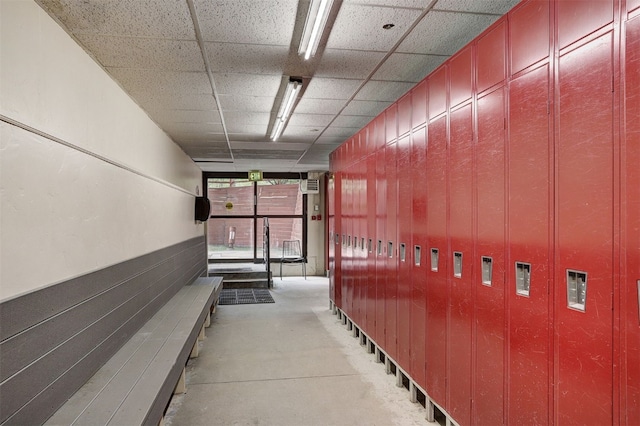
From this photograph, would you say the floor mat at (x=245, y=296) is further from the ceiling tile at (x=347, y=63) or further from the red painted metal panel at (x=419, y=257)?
the ceiling tile at (x=347, y=63)

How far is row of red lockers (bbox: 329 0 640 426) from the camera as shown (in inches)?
56.6

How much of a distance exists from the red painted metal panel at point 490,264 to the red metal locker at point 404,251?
3.25 feet

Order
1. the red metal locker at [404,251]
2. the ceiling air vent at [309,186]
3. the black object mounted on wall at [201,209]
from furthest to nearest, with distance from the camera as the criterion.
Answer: the ceiling air vent at [309,186] → the black object mounted on wall at [201,209] → the red metal locker at [404,251]

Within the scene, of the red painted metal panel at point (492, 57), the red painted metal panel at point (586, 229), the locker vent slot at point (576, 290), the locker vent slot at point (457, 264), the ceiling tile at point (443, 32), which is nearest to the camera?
the red painted metal panel at point (586, 229)

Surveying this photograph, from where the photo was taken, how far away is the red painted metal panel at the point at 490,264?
2109mm

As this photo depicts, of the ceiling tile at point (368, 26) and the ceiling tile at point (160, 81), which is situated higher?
the ceiling tile at point (368, 26)

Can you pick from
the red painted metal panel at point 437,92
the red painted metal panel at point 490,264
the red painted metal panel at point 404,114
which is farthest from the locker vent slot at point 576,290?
the red painted metal panel at point 404,114

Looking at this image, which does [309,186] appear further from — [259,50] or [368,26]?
[368,26]

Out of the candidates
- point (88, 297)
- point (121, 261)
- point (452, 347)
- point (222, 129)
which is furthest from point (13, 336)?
point (222, 129)

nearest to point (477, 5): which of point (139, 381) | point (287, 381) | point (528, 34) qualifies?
point (528, 34)

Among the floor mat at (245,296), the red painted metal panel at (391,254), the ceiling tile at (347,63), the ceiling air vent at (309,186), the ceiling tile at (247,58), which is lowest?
the floor mat at (245,296)

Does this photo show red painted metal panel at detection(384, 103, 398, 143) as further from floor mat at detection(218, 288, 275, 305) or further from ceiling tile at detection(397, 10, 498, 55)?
floor mat at detection(218, 288, 275, 305)

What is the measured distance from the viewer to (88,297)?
246 centimetres

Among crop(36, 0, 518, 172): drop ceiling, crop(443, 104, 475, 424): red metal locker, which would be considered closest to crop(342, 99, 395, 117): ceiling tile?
crop(36, 0, 518, 172): drop ceiling
